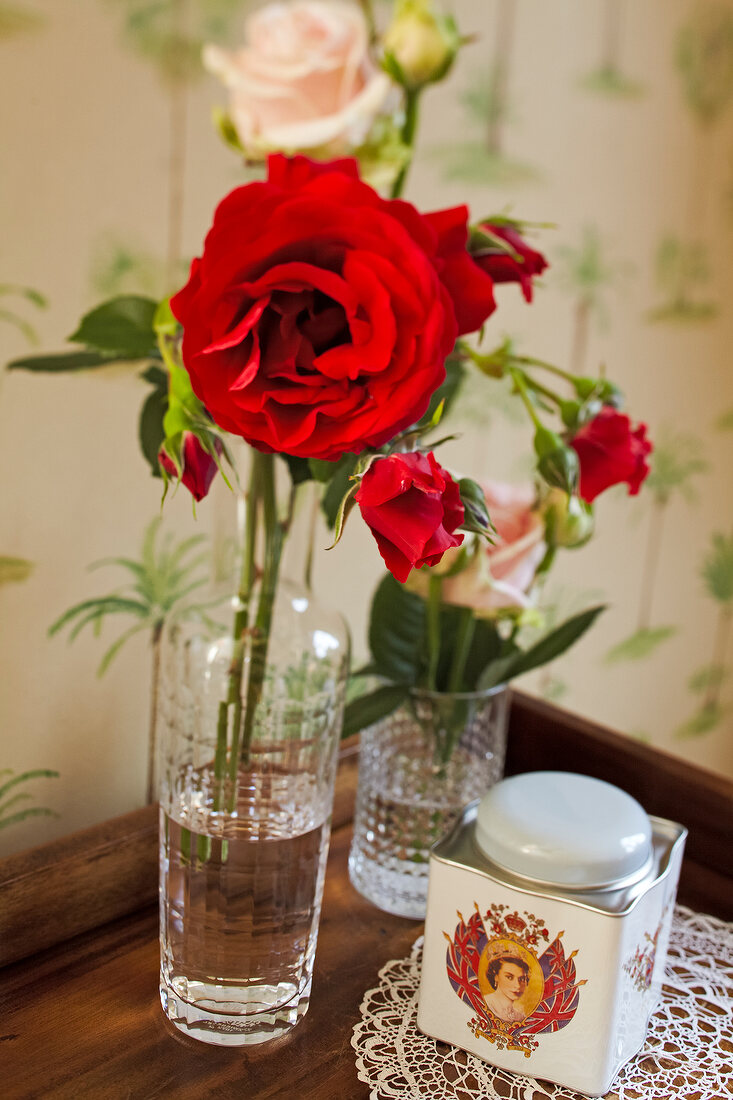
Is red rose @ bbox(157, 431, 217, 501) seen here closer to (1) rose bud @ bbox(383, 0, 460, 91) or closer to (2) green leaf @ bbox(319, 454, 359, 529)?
(2) green leaf @ bbox(319, 454, 359, 529)

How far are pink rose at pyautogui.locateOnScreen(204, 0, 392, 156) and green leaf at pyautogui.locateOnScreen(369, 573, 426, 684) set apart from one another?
265mm

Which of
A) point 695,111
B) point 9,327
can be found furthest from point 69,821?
point 695,111

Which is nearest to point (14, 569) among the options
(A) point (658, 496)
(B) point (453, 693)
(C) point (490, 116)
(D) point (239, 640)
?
(D) point (239, 640)

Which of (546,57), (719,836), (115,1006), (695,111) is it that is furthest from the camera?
(695,111)

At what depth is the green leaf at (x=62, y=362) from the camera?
0.56 metres

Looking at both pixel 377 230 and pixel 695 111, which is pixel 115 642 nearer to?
pixel 377 230

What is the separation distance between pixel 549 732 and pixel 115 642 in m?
0.33

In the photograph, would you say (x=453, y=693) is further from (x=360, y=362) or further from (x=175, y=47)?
(x=175, y=47)

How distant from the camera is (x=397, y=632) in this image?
63cm

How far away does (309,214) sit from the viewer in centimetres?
39

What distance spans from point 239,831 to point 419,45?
16.7 inches

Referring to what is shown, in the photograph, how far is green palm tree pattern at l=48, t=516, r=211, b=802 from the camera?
642 millimetres

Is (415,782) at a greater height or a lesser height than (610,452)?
lesser

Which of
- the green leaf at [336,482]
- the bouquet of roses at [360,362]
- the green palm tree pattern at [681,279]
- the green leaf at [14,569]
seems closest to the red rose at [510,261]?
the bouquet of roses at [360,362]
